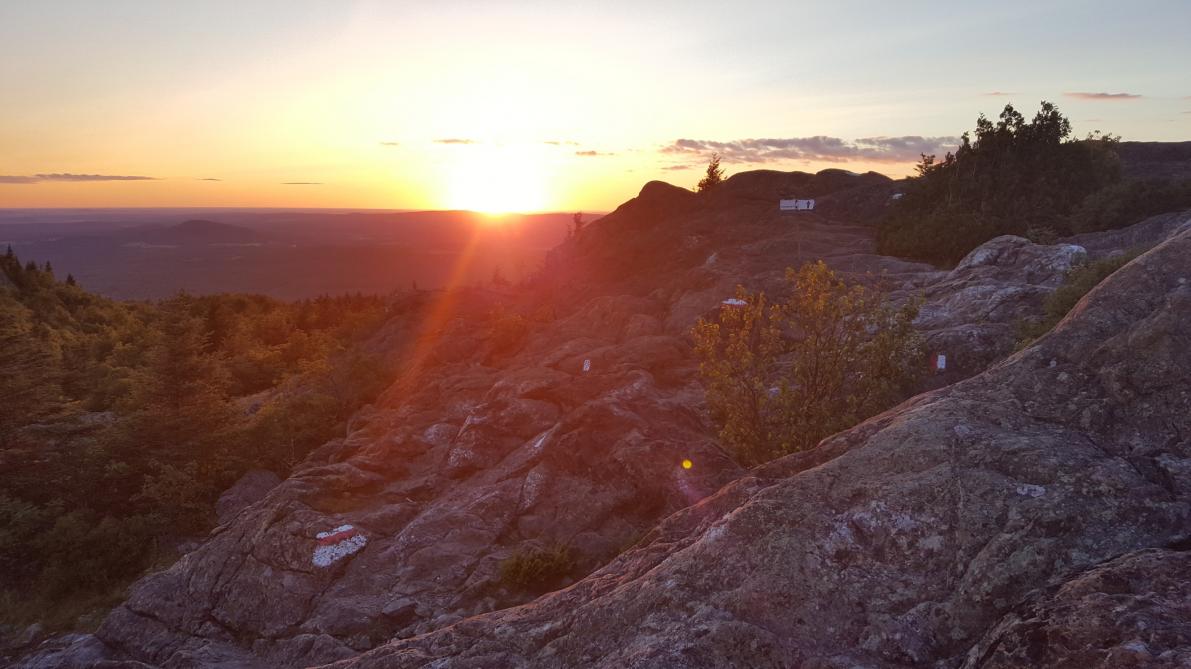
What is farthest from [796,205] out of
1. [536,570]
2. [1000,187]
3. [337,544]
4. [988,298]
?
[337,544]

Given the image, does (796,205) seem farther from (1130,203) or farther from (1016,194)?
(1130,203)

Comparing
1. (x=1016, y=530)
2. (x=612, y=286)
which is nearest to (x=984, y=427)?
(x=1016, y=530)

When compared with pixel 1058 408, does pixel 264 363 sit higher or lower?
lower

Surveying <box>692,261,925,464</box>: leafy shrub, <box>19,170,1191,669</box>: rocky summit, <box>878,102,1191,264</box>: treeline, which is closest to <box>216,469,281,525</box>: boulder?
<box>19,170,1191,669</box>: rocky summit

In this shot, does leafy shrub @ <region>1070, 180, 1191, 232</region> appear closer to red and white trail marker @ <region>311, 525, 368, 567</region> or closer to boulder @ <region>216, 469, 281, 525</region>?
red and white trail marker @ <region>311, 525, 368, 567</region>

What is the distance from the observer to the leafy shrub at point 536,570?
14.4 meters

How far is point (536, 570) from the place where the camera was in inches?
566

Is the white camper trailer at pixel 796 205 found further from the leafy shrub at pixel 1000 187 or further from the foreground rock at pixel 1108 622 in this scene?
the foreground rock at pixel 1108 622

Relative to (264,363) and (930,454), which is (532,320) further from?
(930,454)

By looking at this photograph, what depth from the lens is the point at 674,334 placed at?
36.1 meters

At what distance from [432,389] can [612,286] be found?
29.1m

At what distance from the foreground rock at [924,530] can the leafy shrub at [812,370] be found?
20.3ft

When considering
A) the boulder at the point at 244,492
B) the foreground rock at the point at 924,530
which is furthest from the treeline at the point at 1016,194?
the boulder at the point at 244,492

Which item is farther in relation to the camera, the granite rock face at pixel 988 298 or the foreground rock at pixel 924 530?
the granite rock face at pixel 988 298
